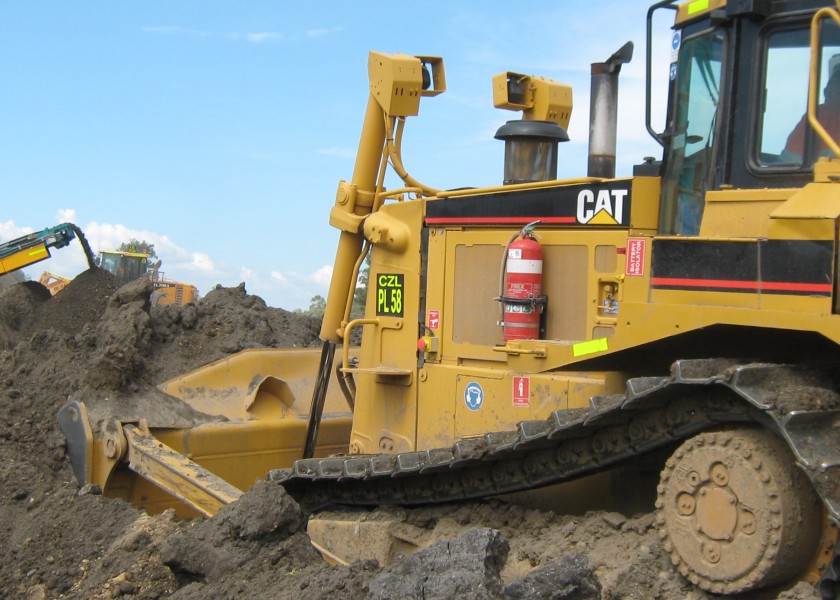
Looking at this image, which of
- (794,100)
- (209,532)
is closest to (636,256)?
(794,100)

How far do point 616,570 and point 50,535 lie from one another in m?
3.64

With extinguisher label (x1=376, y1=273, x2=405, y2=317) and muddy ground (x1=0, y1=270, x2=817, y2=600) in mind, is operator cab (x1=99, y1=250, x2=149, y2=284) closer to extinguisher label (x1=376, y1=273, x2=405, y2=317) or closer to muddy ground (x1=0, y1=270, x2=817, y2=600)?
muddy ground (x1=0, y1=270, x2=817, y2=600)

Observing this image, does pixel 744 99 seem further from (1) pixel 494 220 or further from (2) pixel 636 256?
(1) pixel 494 220

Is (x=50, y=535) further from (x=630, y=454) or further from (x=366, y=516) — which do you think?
(x=630, y=454)

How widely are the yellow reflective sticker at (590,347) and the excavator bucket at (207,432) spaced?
249 centimetres

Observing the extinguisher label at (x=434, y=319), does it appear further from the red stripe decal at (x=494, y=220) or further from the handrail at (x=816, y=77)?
the handrail at (x=816, y=77)

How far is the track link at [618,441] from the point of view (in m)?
3.33

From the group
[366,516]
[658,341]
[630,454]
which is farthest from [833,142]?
[366,516]

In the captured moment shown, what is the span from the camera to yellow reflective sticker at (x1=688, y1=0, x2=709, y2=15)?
437cm

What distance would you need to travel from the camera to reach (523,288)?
5.12 m

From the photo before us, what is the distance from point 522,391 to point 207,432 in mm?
2885

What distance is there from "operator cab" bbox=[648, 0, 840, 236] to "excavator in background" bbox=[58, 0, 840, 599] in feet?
0.03

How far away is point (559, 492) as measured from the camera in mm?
4875

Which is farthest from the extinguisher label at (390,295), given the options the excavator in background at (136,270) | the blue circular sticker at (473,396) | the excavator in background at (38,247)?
the excavator in background at (136,270)
